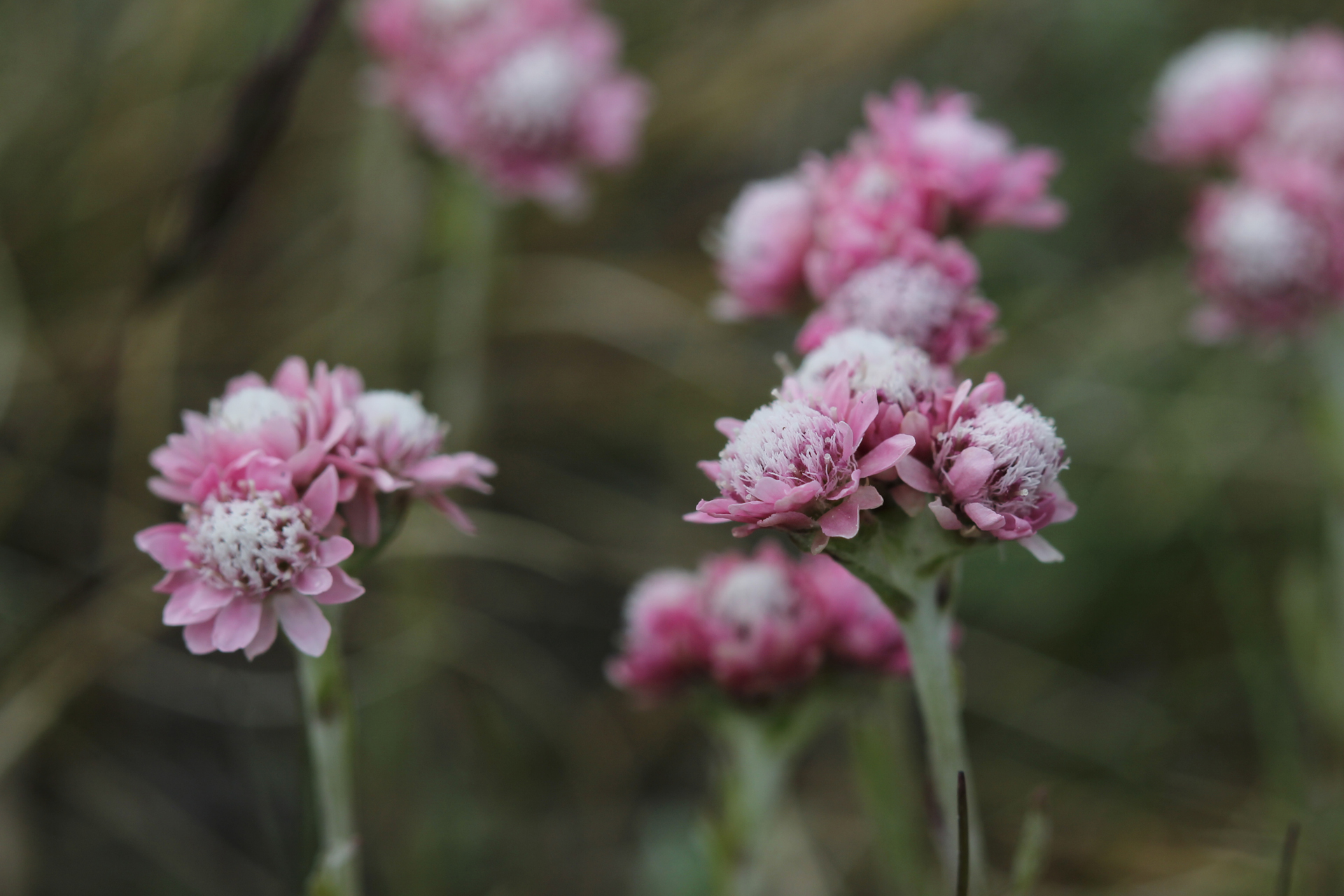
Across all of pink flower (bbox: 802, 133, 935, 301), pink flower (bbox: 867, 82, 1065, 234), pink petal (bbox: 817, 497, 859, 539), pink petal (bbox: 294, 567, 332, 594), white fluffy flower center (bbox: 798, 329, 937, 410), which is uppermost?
pink flower (bbox: 867, 82, 1065, 234)

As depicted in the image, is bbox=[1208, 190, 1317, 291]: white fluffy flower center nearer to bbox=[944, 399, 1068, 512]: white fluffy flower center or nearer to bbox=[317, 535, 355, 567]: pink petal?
bbox=[944, 399, 1068, 512]: white fluffy flower center

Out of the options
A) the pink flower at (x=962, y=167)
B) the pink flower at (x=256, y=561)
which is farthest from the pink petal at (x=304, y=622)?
the pink flower at (x=962, y=167)

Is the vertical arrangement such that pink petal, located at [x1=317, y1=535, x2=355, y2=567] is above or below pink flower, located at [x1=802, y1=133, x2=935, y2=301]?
below

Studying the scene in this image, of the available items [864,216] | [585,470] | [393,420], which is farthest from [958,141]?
[585,470]

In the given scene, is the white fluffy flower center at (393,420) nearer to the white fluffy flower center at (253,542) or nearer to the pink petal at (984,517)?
the white fluffy flower center at (253,542)

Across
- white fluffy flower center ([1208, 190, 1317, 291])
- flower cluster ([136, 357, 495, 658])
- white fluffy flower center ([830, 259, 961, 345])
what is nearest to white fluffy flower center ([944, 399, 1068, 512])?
white fluffy flower center ([830, 259, 961, 345])

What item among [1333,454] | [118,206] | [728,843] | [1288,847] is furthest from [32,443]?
[1333,454]
